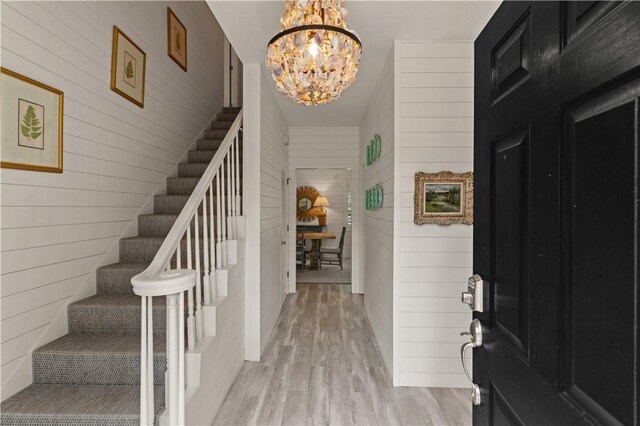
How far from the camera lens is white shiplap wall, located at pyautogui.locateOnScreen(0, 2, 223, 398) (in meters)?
1.72

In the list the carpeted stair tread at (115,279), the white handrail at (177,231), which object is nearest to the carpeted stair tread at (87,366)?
the carpeted stair tread at (115,279)

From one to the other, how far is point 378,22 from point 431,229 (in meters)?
1.62

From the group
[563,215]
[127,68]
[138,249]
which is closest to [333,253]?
[138,249]

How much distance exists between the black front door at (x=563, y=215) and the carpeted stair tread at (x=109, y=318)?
200 cm

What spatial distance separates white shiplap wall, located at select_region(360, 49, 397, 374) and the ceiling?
24 cm

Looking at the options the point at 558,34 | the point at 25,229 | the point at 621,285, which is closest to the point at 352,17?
the point at 558,34

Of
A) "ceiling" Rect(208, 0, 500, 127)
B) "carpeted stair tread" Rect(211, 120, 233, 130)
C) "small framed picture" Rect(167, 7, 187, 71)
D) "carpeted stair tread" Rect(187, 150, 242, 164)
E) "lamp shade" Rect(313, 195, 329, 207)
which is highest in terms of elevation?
"small framed picture" Rect(167, 7, 187, 71)

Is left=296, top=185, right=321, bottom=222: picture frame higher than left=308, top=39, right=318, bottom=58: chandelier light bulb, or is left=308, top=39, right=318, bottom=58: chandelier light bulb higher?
left=308, top=39, right=318, bottom=58: chandelier light bulb

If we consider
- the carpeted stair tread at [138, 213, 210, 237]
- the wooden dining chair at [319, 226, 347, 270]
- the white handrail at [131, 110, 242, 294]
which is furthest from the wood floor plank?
the wooden dining chair at [319, 226, 347, 270]

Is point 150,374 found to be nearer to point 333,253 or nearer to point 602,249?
point 602,249

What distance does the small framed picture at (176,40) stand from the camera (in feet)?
11.3

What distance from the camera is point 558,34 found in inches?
25.1

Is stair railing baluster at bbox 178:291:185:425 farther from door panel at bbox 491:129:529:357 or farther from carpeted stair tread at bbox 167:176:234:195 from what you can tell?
carpeted stair tread at bbox 167:176:234:195

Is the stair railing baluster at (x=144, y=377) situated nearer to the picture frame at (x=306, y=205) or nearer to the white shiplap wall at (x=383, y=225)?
the white shiplap wall at (x=383, y=225)
